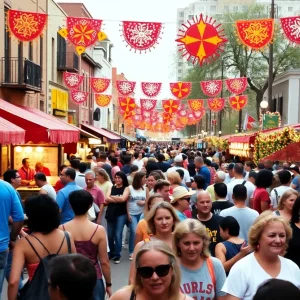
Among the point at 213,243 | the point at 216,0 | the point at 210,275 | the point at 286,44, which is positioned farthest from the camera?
the point at 216,0

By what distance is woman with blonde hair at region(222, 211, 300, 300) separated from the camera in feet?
14.2

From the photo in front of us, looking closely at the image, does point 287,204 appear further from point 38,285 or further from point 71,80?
point 71,80

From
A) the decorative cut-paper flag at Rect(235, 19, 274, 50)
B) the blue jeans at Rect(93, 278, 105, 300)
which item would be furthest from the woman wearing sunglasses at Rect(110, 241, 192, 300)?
the decorative cut-paper flag at Rect(235, 19, 274, 50)

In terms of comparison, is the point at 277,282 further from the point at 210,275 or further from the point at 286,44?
the point at 286,44

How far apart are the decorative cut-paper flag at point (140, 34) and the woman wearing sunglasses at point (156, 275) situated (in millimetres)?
13430

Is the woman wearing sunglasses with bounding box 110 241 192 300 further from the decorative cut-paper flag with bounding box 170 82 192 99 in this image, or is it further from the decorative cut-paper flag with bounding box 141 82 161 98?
the decorative cut-paper flag with bounding box 170 82 192 99

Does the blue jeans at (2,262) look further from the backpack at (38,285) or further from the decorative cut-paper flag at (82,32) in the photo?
the decorative cut-paper flag at (82,32)

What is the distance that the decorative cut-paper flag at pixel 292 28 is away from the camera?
15898 millimetres

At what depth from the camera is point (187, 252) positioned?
4609 millimetres

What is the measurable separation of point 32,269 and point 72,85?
23.9 meters

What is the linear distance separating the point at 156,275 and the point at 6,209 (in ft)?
11.5

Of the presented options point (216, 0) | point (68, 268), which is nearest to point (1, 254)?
point (68, 268)

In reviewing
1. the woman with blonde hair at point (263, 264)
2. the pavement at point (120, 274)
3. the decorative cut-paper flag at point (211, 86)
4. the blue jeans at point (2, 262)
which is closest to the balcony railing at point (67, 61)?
the decorative cut-paper flag at point (211, 86)

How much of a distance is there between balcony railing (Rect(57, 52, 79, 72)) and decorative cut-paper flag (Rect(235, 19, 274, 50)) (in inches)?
568
